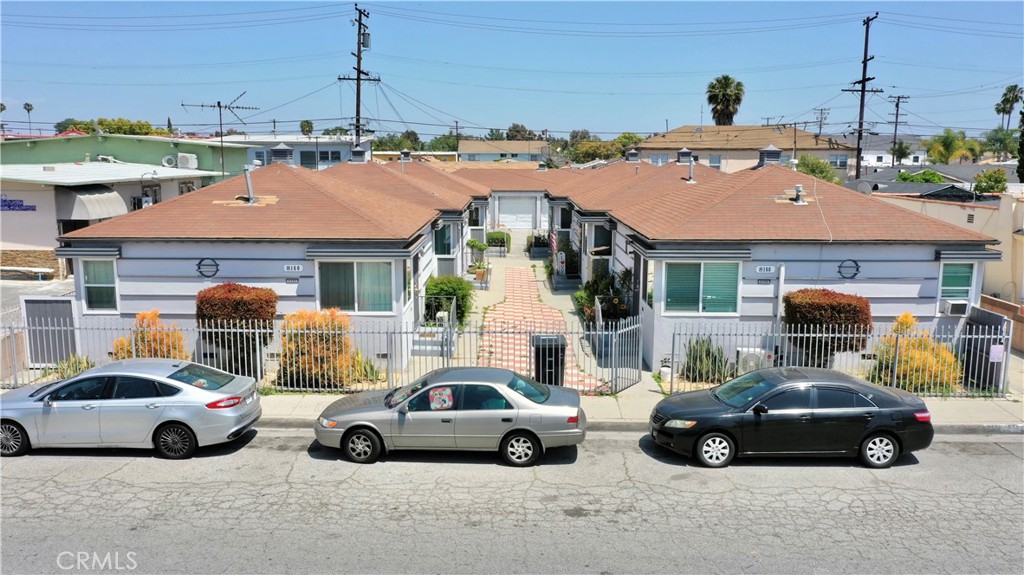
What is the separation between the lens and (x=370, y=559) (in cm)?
804

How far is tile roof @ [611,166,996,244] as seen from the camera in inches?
637

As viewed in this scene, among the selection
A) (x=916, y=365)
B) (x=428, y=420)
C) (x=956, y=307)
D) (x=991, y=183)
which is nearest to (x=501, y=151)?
(x=991, y=183)

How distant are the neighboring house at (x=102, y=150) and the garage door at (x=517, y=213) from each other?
17.9 meters

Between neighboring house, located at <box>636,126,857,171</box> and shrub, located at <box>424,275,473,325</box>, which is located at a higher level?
neighboring house, located at <box>636,126,857,171</box>

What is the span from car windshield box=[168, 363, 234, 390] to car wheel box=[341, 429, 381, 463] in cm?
230

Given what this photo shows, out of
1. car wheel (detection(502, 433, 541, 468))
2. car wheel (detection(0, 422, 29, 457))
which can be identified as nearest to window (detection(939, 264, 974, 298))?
car wheel (detection(502, 433, 541, 468))

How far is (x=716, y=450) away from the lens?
11.0 meters

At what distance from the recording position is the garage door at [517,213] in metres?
50.0

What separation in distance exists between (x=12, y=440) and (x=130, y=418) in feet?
6.26

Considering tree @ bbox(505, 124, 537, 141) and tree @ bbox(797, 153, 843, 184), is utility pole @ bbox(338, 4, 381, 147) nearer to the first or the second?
tree @ bbox(797, 153, 843, 184)

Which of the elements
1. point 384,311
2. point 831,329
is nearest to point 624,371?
point 831,329

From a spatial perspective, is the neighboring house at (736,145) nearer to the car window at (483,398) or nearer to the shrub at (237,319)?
the shrub at (237,319)

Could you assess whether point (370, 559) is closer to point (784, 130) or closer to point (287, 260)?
point (287, 260)

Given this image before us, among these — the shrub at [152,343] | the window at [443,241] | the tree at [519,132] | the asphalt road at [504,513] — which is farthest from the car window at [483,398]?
the tree at [519,132]
